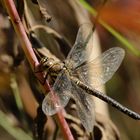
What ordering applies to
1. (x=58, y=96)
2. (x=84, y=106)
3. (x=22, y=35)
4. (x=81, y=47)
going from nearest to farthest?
(x=22, y=35)
(x=58, y=96)
(x=84, y=106)
(x=81, y=47)

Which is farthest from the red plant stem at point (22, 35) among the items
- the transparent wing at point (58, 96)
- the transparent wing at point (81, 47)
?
the transparent wing at point (81, 47)

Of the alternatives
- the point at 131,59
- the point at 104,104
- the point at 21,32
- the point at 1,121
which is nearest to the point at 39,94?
the point at 1,121

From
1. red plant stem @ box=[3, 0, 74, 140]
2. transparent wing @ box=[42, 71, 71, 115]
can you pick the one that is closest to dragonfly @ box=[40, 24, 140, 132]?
transparent wing @ box=[42, 71, 71, 115]

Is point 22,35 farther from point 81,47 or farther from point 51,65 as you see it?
point 81,47

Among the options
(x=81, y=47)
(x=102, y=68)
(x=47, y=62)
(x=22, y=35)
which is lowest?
(x=102, y=68)

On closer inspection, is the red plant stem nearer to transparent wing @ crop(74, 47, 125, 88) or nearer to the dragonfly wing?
the dragonfly wing

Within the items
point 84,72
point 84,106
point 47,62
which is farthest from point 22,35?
point 84,72
